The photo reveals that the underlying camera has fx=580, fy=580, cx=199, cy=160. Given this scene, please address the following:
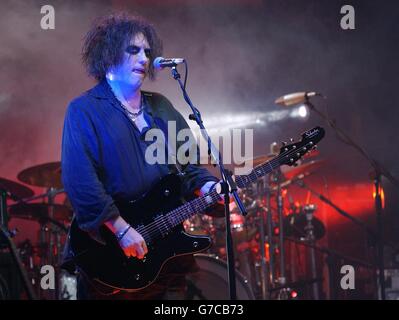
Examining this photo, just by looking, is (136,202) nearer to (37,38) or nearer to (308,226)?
(37,38)

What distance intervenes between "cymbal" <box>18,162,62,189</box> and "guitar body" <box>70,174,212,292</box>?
2335 mm

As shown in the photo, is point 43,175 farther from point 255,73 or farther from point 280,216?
point 255,73

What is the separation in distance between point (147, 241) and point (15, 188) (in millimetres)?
2728

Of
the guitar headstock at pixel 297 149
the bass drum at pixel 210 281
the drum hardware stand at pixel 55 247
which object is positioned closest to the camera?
the guitar headstock at pixel 297 149

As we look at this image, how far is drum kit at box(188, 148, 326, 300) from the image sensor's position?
5.82 metres

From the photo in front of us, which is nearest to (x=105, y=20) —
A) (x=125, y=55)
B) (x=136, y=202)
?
(x=125, y=55)

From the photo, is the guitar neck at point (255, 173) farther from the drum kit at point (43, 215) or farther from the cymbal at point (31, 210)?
Answer: the cymbal at point (31, 210)

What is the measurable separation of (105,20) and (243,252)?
3483 mm

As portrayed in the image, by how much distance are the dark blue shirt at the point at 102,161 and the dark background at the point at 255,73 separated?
8.38 ft

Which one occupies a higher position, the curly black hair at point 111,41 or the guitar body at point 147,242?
the curly black hair at point 111,41

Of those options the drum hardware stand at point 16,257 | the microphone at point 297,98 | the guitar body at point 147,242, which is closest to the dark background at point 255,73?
the microphone at point 297,98

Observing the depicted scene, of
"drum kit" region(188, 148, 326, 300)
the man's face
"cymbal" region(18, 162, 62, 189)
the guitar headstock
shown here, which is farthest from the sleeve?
"drum kit" region(188, 148, 326, 300)

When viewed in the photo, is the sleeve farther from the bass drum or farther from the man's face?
the bass drum

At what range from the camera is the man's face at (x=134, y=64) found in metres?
3.36
